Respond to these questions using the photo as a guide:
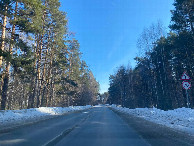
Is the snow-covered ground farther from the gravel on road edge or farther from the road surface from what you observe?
the road surface

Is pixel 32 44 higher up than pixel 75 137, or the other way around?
pixel 32 44

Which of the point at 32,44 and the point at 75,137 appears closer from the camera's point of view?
the point at 75,137

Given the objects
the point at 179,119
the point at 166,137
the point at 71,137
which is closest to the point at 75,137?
the point at 71,137

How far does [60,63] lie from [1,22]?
1397 cm

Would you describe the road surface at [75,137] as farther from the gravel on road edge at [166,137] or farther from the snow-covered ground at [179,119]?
the snow-covered ground at [179,119]

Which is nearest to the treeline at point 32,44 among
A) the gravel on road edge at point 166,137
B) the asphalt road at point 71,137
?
the asphalt road at point 71,137

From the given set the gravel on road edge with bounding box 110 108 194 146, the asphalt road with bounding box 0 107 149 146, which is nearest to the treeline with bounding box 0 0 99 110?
the asphalt road with bounding box 0 107 149 146

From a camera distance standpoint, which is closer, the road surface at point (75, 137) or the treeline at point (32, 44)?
the road surface at point (75, 137)

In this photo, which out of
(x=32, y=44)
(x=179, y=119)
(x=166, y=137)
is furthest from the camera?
(x=32, y=44)

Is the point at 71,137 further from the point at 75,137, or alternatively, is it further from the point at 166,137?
the point at 166,137

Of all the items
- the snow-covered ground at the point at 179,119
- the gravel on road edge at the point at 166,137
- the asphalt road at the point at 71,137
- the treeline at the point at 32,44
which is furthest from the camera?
the treeline at the point at 32,44

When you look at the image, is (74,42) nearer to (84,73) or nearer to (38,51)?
(38,51)

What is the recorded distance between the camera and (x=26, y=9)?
55.7ft

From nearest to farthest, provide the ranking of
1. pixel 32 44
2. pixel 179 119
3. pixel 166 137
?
pixel 166 137
pixel 179 119
pixel 32 44
